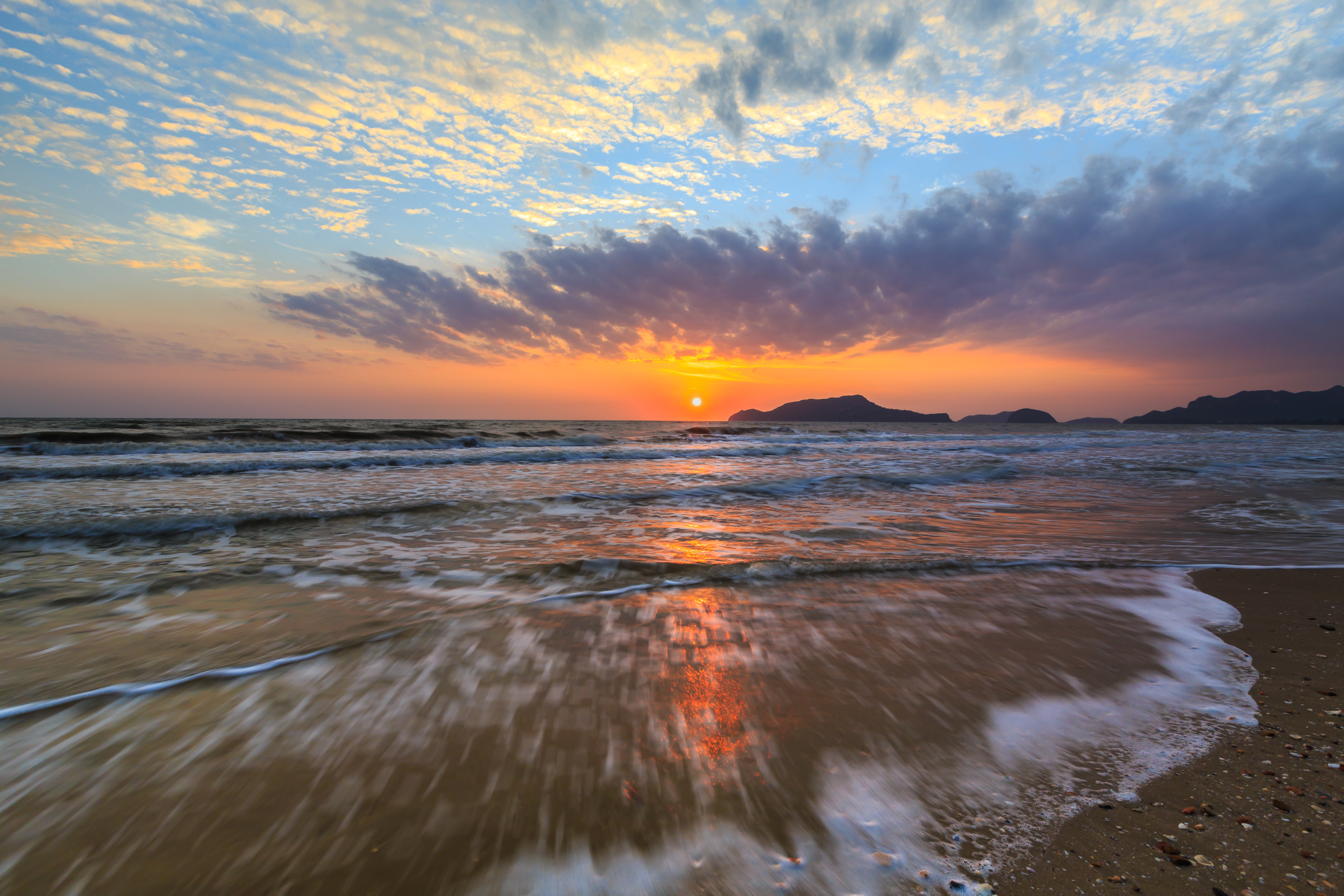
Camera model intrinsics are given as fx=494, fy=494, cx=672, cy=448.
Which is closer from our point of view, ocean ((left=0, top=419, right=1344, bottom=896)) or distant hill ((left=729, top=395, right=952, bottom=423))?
ocean ((left=0, top=419, right=1344, bottom=896))

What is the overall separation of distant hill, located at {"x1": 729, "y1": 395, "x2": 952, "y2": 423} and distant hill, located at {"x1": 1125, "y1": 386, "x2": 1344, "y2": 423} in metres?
54.5

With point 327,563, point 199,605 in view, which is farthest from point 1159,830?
point 327,563

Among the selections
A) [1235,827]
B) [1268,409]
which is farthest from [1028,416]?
[1235,827]

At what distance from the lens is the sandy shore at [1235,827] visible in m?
1.30

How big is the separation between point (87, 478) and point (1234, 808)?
17072 mm

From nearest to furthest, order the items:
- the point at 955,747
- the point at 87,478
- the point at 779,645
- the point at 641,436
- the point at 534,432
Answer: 1. the point at 955,747
2. the point at 779,645
3. the point at 87,478
4. the point at 534,432
5. the point at 641,436

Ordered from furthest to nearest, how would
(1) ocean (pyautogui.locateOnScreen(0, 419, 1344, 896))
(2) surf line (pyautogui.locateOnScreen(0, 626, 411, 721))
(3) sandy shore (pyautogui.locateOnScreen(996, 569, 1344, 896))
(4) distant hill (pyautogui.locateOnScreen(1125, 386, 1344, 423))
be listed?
(4) distant hill (pyautogui.locateOnScreen(1125, 386, 1344, 423)) → (2) surf line (pyautogui.locateOnScreen(0, 626, 411, 721)) → (1) ocean (pyautogui.locateOnScreen(0, 419, 1344, 896)) → (3) sandy shore (pyautogui.locateOnScreen(996, 569, 1344, 896))

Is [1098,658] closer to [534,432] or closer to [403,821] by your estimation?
[403,821]

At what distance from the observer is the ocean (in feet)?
4.79

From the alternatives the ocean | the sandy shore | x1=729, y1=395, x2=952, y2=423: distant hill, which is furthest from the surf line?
x1=729, y1=395, x2=952, y2=423: distant hill

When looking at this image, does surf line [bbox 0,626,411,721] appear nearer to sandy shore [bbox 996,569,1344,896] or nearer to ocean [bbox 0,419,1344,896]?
ocean [bbox 0,419,1344,896]

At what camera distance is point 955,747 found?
75.2 inches

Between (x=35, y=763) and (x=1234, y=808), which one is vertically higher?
(x=1234, y=808)

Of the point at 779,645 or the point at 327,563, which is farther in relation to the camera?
the point at 327,563
